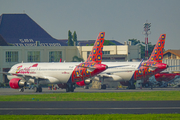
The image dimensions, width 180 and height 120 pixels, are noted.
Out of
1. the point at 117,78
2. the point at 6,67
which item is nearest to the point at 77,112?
the point at 117,78

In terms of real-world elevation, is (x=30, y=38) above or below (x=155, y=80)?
above

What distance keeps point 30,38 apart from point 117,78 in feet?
388

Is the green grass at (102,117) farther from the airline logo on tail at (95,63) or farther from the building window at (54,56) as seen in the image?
the building window at (54,56)

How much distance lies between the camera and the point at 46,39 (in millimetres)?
172625

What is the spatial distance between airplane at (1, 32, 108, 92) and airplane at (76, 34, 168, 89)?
5.01m

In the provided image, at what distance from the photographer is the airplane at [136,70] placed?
5581 cm

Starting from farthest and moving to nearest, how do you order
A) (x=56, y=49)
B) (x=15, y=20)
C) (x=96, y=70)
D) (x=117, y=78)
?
(x=15, y=20) → (x=56, y=49) → (x=117, y=78) → (x=96, y=70)

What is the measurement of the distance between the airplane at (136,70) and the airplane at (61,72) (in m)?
5.01

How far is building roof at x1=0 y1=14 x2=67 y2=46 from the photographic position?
547ft

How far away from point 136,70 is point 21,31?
122 m

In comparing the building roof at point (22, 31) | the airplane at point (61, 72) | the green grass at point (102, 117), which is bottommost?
the green grass at point (102, 117)

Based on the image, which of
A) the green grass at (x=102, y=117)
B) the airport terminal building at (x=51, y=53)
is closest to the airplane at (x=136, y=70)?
the airport terminal building at (x=51, y=53)

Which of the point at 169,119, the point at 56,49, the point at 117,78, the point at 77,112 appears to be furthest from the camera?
the point at 56,49

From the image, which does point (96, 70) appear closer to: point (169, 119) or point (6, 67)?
point (169, 119)
